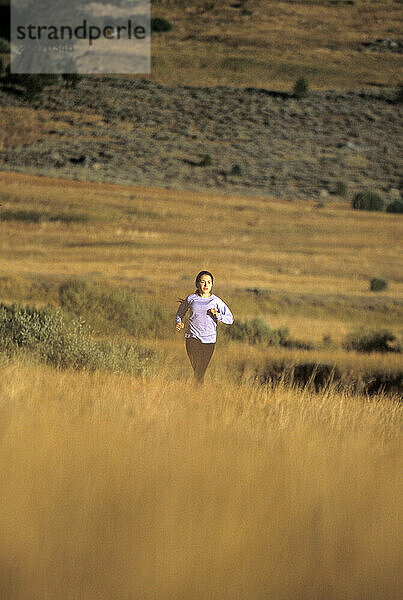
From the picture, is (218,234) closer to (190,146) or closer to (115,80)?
(190,146)

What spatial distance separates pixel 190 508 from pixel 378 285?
86.7ft

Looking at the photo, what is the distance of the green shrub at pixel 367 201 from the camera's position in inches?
1583

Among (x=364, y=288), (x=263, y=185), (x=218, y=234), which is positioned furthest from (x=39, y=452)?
(x=263, y=185)

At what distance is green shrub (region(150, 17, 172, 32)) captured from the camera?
229 ft

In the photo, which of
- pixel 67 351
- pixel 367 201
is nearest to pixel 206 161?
pixel 367 201

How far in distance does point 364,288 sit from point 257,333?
8.89m

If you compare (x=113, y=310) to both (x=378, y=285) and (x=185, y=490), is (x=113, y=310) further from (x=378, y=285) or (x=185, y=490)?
(x=185, y=490)

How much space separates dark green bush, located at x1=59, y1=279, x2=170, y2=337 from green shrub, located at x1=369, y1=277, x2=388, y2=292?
9794 millimetres

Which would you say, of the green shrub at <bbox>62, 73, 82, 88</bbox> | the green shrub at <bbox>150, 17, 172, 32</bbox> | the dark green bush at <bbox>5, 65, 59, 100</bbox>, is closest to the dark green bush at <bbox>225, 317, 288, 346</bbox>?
the dark green bush at <bbox>5, 65, 59, 100</bbox>

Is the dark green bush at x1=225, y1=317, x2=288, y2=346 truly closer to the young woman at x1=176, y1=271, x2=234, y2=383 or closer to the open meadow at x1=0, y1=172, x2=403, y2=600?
the open meadow at x1=0, y1=172, x2=403, y2=600

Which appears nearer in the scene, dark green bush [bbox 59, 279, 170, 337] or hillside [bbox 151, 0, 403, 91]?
dark green bush [bbox 59, 279, 170, 337]

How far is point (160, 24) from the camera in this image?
7006 centimetres

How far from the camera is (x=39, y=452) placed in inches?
169

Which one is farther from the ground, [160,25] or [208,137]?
[160,25]
